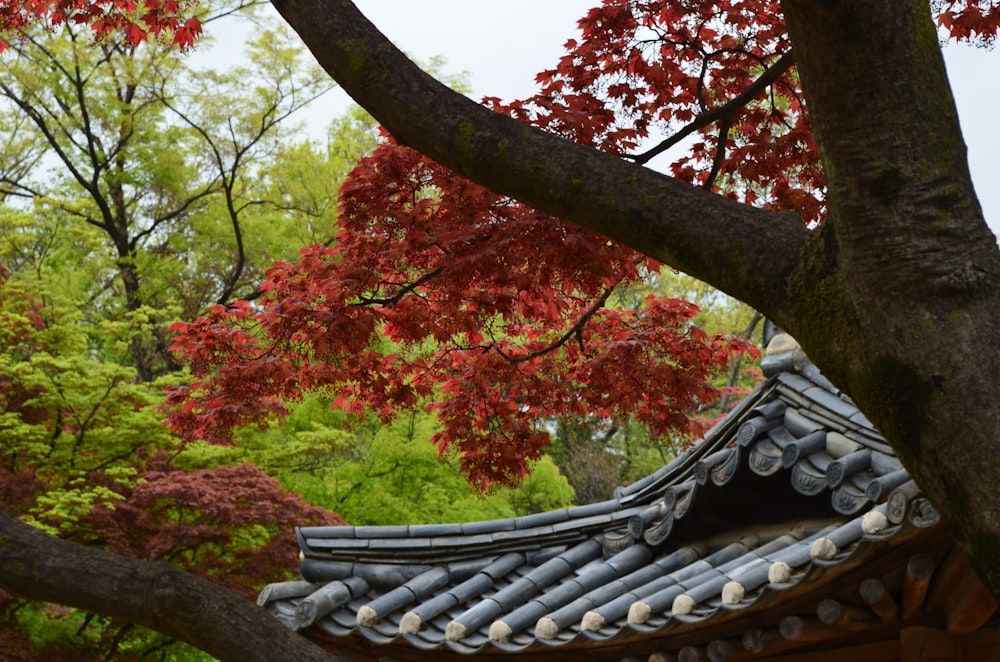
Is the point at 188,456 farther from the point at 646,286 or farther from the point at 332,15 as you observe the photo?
the point at 646,286

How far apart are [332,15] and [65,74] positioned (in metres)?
15.6

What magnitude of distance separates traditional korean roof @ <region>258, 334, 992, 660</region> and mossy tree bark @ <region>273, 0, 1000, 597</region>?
1.56 meters

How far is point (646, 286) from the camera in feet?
76.5

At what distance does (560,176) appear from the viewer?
2.59 m

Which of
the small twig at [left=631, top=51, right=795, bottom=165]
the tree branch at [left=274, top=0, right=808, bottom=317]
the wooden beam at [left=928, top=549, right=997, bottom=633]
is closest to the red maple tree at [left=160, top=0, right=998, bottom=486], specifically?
the small twig at [left=631, top=51, right=795, bottom=165]

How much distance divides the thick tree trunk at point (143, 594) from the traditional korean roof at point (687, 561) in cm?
193

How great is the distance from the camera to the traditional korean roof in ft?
13.1

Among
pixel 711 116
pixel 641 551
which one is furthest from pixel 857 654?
pixel 711 116

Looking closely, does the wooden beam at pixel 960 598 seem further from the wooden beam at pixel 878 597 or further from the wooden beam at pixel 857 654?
the wooden beam at pixel 857 654

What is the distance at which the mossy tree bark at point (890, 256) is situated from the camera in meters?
2.04

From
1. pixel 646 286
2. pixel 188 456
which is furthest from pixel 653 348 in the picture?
pixel 646 286

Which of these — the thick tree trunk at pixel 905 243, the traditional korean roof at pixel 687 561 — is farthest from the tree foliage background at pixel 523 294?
the traditional korean roof at pixel 687 561

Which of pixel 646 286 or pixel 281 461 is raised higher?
pixel 646 286

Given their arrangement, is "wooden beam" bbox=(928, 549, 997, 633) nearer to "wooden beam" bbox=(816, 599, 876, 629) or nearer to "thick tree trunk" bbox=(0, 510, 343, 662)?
"wooden beam" bbox=(816, 599, 876, 629)
